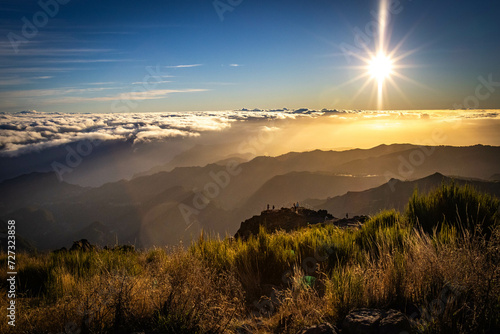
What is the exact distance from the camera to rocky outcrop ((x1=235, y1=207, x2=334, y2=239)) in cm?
1328

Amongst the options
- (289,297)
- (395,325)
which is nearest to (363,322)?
(395,325)

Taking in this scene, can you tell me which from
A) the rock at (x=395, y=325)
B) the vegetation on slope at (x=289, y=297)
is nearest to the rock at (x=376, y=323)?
the rock at (x=395, y=325)

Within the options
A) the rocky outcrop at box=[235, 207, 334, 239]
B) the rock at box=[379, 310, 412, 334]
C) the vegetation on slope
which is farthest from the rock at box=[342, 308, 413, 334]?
the rocky outcrop at box=[235, 207, 334, 239]

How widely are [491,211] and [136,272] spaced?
27.7 feet

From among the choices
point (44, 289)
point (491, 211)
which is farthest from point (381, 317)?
point (44, 289)

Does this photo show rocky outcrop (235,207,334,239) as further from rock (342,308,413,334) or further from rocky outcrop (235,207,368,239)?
rock (342,308,413,334)

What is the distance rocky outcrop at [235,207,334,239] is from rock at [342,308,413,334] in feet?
31.7

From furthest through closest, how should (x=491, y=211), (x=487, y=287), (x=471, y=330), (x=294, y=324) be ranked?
(x=491, y=211)
(x=294, y=324)
(x=487, y=287)
(x=471, y=330)

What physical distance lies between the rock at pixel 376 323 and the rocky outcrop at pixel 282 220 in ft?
31.7

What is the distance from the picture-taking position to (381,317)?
9.96 ft

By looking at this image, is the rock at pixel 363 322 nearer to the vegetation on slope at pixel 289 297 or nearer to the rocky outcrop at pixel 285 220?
the vegetation on slope at pixel 289 297

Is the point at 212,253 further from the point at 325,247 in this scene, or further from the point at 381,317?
the point at 381,317

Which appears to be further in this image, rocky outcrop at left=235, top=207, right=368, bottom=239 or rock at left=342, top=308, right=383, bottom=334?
rocky outcrop at left=235, top=207, right=368, bottom=239

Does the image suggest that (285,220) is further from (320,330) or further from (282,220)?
(320,330)
